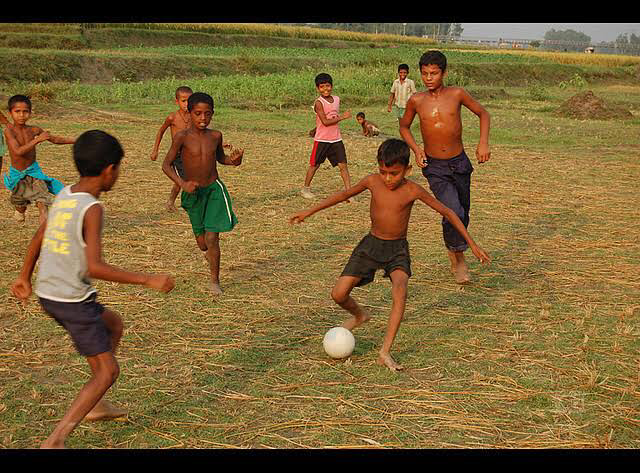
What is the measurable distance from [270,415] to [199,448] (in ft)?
1.79

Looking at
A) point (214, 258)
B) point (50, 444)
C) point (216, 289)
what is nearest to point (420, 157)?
point (214, 258)

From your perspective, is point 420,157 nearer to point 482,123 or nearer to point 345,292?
point 482,123

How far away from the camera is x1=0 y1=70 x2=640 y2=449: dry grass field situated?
4.38 m

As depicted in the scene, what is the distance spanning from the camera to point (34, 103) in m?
20.8

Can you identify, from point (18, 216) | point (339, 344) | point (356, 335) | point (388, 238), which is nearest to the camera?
point (339, 344)

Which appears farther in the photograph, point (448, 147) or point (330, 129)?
point (330, 129)

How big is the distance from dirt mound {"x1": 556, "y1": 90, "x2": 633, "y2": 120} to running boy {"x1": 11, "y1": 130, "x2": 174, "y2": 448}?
22074mm

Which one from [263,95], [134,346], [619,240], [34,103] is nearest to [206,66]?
[263,95]

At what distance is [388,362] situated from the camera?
521 cm

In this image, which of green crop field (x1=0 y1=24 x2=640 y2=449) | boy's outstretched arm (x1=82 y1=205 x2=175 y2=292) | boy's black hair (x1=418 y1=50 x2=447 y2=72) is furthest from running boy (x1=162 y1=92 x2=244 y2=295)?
boy's outstretched arm (x1=82 y1=205 x2=175 y2=292)

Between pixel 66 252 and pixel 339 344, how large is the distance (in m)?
2.13

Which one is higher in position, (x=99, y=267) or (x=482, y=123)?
(x=482, y=123)

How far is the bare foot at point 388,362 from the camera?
5.18 metres

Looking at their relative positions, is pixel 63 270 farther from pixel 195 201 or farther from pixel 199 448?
pixel 195 201
